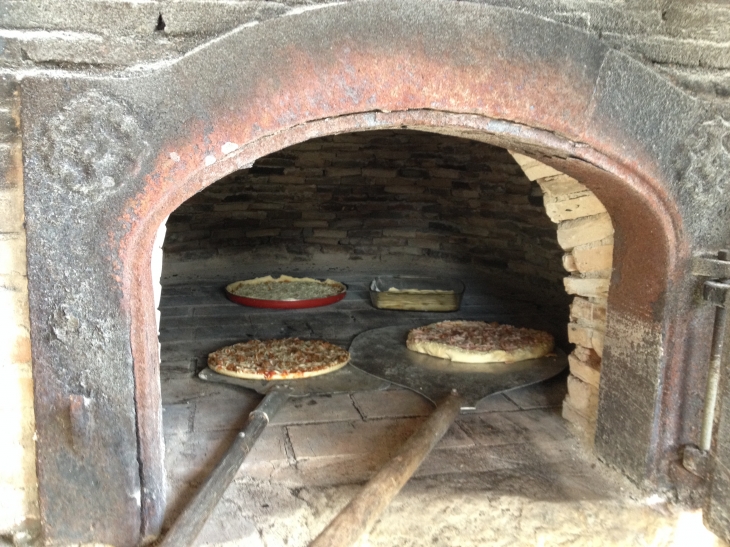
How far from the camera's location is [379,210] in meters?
4.77

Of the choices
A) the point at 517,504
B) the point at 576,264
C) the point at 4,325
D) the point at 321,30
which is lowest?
the point at 517,504

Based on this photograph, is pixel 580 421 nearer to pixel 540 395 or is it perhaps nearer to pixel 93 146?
pixel 540 395

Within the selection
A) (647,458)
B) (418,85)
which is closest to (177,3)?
(418,85)

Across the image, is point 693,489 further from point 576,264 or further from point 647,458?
point 576,264

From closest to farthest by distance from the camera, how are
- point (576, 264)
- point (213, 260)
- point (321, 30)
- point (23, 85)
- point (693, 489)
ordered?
point (23, 85), point (321, 30), point (693, 489), point (576, 264), point (213, 260)

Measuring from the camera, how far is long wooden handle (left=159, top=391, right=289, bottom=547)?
166cm

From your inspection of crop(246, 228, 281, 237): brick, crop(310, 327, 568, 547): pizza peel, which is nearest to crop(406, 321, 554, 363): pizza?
crop(310, 327, 568, 547): pizza peel

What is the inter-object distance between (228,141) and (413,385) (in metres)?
1.62

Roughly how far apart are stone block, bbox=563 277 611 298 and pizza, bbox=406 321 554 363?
0.74m

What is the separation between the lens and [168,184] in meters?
1.51

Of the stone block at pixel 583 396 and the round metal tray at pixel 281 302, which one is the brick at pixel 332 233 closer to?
the round metal tray at pixel 281 302

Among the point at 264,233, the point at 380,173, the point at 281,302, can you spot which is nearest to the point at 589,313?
the point at 281,302

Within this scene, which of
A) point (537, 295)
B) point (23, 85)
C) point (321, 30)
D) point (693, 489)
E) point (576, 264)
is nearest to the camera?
point (23, 85)

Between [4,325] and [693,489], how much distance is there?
2.05 metres
